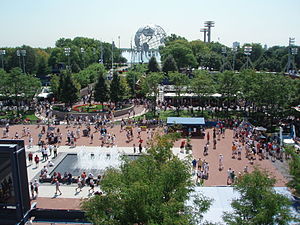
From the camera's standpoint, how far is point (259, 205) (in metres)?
10.2

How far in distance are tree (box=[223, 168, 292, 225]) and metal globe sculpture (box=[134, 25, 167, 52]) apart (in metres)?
116

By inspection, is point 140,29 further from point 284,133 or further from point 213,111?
point 284,133

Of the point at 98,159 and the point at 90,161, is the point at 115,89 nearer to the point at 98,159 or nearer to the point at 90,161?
the point at 98,159

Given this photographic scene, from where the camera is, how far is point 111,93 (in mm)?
43219

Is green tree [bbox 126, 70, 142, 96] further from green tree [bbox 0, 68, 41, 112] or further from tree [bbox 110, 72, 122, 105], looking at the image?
green tree [bbox 0, 68, 41, 112]

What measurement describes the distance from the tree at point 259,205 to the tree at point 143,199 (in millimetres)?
1343

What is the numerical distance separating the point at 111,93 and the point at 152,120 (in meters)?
9.98

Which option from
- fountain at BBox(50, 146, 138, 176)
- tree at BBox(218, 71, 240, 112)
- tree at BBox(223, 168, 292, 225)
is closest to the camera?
tree at BBox(223, 168, 292, 225)

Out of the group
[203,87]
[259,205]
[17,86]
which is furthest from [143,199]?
[17,86]

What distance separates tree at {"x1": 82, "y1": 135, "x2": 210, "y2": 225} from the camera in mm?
9984

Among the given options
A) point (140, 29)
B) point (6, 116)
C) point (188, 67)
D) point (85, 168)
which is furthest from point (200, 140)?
point (140, 29)

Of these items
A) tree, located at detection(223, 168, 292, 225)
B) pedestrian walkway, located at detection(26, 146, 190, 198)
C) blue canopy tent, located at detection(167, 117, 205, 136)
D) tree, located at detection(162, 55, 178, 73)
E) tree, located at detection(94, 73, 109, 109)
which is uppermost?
tree, located at detection(162, 55, 178, 73)

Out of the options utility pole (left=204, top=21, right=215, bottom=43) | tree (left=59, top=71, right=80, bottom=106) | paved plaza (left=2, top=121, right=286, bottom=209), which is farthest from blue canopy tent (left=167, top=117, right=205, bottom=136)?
utility pole (left=204, top=21, right=215, bottom=43)

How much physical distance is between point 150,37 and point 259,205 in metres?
120
